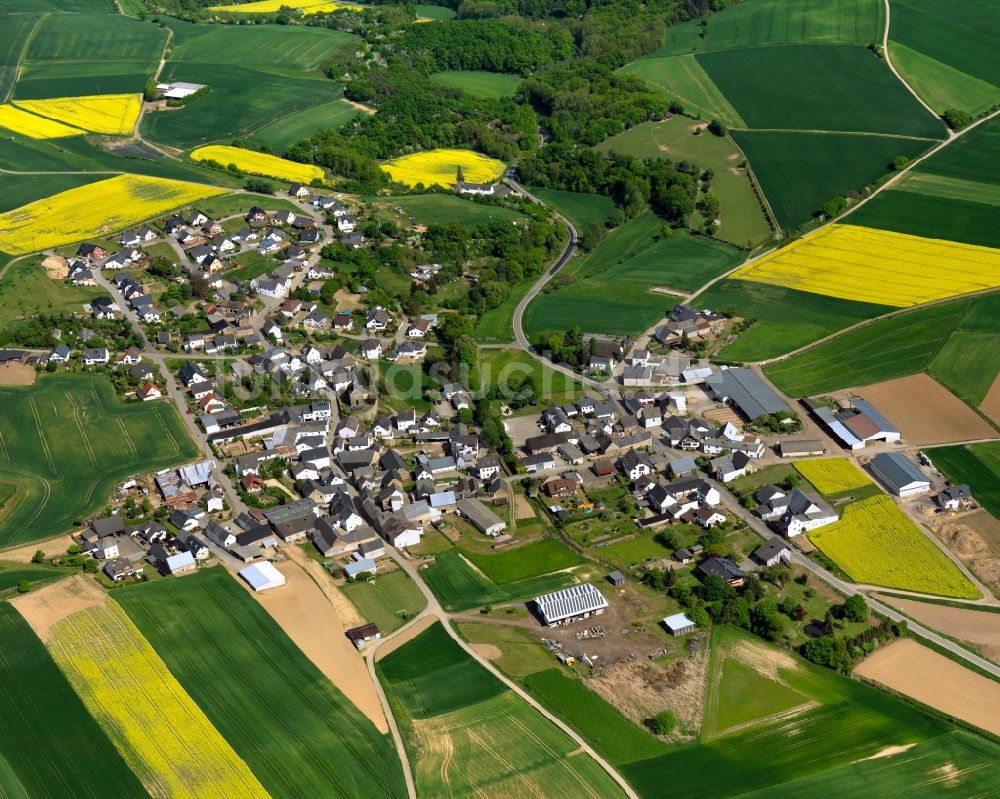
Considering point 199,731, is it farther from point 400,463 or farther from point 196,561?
point 400,463

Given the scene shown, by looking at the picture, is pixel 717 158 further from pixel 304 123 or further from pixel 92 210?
pixel 92 210

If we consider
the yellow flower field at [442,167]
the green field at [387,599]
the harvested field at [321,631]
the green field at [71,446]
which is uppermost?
the yellow flower field at [442,167]

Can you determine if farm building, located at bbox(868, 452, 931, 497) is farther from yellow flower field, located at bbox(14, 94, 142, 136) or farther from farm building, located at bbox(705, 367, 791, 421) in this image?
yellow flower field, located at bbox(14, 94, 142, 136)

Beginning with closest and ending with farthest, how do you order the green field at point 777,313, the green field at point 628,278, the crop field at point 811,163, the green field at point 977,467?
the green field at point 977,467
the green field at point 777,313
the green field at point 628,278
the crop field at point 811,163

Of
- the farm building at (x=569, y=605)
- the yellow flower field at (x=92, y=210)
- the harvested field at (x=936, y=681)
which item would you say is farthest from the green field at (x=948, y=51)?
the farm building at (x=569, y=605)

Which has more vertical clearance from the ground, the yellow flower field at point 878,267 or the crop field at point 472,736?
the yellow flower field at point 878,267

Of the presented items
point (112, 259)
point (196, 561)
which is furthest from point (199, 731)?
point (112, 259)

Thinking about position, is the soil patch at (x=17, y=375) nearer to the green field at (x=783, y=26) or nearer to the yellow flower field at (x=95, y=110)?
the yellow flower field at (x=95, y=110)
